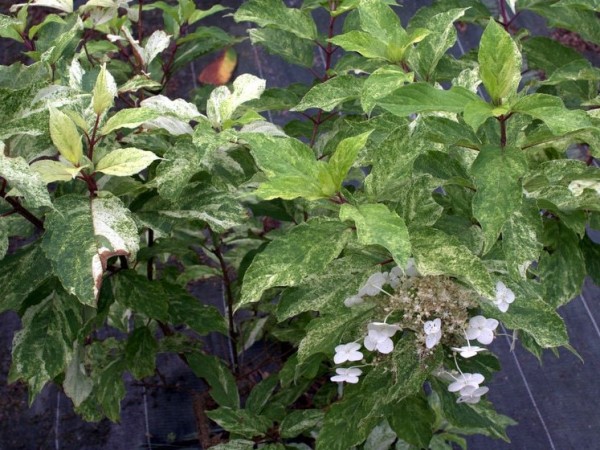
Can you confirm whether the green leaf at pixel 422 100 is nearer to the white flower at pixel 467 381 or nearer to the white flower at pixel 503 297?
the white flower at pixel 503 297

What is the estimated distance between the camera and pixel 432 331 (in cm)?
100

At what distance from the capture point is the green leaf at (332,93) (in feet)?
4.00

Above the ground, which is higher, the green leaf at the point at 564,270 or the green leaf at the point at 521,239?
the green leaf at the point at 521,239

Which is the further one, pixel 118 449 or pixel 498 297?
pixel 118 449

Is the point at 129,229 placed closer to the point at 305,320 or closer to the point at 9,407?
the point at 305,320

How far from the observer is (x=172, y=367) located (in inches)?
100

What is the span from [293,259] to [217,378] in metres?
0.93

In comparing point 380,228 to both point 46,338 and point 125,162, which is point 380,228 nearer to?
point 125,162

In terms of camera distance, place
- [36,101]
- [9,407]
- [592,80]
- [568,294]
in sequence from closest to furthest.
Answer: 1. [36,101]
2. [568,294]
3. [592,80]
4. [9,407]

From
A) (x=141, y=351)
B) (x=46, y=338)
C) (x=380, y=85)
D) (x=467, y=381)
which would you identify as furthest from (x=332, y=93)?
(x=141, y=351)

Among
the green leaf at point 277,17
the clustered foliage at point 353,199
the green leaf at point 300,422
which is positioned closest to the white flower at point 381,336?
the clustered foliage at point 353,199

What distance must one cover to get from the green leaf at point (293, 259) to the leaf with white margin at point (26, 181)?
0.93ft


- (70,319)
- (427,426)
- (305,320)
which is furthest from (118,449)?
(427,426)

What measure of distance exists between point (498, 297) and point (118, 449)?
5.77 ft
